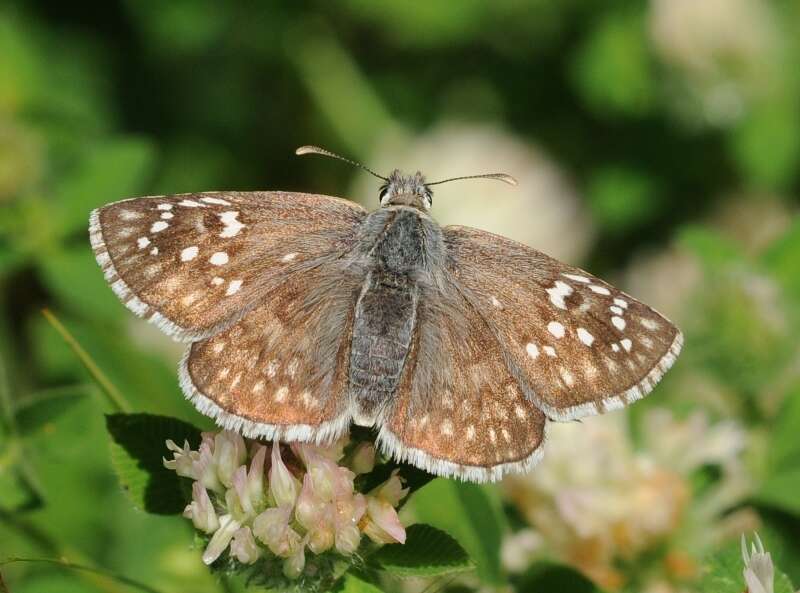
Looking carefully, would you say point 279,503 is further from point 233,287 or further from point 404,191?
point 404,191

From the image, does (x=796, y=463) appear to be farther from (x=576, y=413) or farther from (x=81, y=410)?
(x=81, y=410)

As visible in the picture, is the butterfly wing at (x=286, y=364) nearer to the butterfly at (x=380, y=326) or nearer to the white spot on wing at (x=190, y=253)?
the butterfly at (x=380, y=326)

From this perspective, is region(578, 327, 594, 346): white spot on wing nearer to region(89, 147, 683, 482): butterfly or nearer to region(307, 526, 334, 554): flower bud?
region(89, 147, 683, 482): butterfly

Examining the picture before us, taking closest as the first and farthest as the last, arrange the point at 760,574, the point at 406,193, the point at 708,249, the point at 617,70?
the point at 760,574, the point at 406,193, the point at 708,249, the point at 617,70

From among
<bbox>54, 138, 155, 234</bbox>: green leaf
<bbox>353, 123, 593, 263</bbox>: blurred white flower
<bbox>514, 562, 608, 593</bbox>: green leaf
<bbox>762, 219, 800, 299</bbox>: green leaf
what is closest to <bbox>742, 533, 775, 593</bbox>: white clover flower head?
<bbox>514, 562, 608, 593</bbox>: green leaf

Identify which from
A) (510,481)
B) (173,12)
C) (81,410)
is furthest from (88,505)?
(173,12)

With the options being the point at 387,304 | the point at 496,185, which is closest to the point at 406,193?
the point at 387,304

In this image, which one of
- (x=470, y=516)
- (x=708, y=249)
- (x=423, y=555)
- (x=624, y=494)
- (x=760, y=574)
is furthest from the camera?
(x=708, y=249)

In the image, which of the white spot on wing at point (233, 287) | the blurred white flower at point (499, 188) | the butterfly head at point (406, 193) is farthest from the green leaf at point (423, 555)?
the blurred white flower at point (499, 188)
